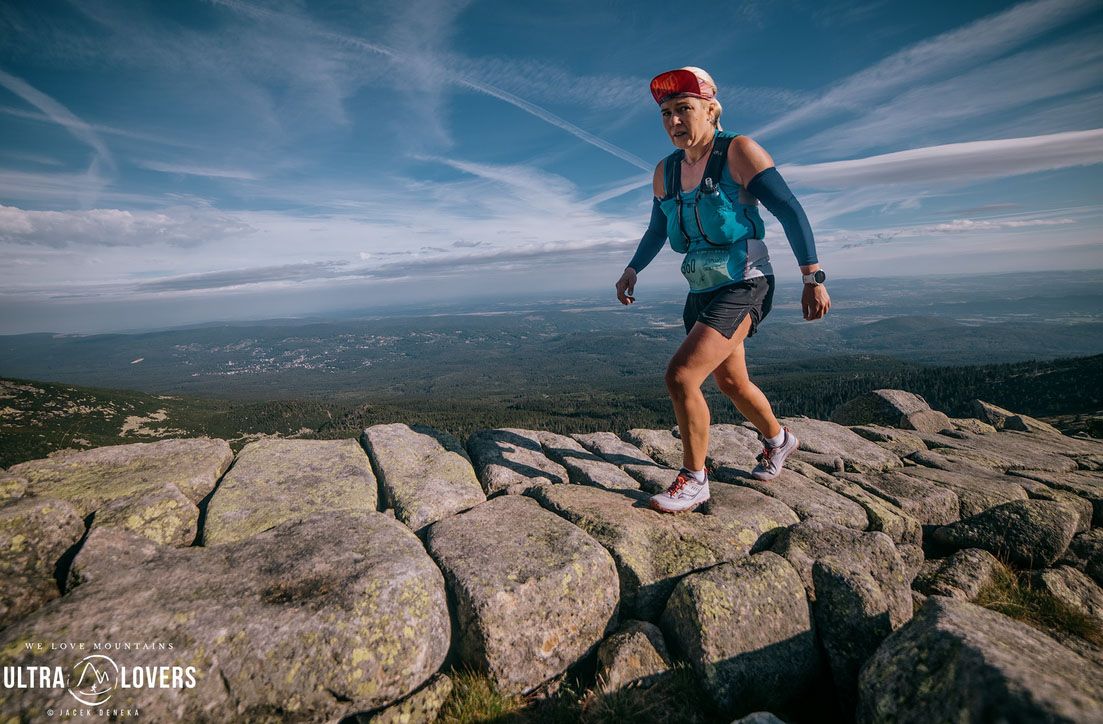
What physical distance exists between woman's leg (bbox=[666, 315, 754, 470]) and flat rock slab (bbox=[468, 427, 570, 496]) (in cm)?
257

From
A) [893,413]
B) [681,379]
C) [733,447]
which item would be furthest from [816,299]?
[893,413]

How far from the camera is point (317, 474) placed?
22.6ft

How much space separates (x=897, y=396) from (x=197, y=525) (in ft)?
71.8

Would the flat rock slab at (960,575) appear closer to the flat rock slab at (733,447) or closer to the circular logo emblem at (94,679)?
the flat rock slab at (733,447)

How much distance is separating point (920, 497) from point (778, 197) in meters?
5.70

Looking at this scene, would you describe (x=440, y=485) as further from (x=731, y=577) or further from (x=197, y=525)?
(x=731, y=577)

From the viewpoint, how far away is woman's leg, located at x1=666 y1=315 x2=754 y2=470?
227 inches

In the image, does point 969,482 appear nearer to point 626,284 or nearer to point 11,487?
point 626,284

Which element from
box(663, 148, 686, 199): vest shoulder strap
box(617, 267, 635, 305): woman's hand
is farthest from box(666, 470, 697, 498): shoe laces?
box(663, 148, 686, 199): vest shoulder strap

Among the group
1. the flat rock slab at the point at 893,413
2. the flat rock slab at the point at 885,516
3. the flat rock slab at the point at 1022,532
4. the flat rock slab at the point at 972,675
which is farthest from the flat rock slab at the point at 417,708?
the flat rock slab at the point at 893,413

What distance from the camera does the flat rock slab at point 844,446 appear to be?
9273mm

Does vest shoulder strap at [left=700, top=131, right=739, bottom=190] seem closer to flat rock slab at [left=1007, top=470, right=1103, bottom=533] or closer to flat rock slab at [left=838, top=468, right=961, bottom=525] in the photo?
flat rock slab at [left=838, top=468, right=961, bottom=525]

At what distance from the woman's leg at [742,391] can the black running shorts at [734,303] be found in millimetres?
515

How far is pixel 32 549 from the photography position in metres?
4.19
